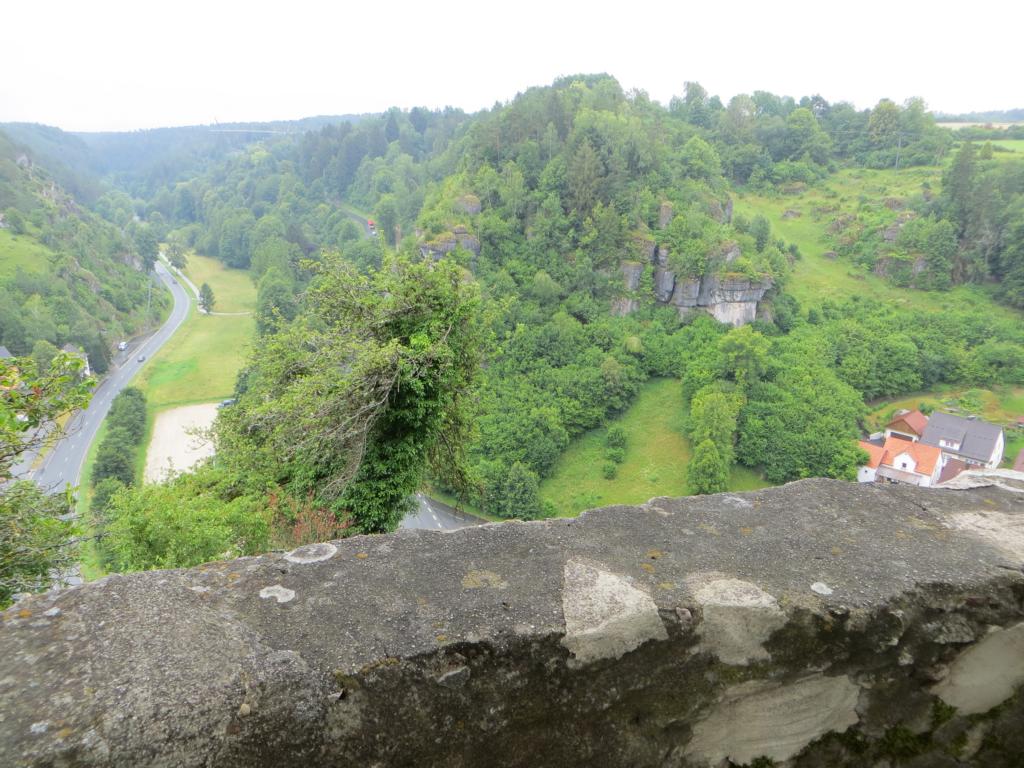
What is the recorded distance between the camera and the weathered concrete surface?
2.71m

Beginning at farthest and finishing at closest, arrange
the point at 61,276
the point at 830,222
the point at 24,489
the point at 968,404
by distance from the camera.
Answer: the point at 61,276 < the point at 830,222 < the point at 968,404 < the point at 24,489

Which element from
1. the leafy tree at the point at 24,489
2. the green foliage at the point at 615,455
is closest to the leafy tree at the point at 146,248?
the green foliage at the point at 615,455

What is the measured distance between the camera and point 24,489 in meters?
5.93

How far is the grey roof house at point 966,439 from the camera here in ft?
114

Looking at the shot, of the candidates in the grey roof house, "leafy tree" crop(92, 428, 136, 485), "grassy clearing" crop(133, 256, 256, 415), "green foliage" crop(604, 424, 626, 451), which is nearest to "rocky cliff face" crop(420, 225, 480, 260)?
"grassy clearing" crop(133, 256, 256, 415)

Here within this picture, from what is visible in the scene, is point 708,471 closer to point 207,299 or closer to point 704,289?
point 704,289

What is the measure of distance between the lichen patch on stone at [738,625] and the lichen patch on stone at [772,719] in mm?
213

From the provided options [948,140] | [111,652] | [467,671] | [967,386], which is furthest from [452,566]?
[948,140]

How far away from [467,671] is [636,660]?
97 cm

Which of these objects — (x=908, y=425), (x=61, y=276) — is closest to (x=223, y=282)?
(x=61, y=276)

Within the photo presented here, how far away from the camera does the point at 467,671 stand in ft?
10.1

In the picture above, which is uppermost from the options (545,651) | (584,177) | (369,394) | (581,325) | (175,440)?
Answer: (584,177)

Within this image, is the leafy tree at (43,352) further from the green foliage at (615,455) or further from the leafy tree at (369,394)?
the leafy tree at (369,394)

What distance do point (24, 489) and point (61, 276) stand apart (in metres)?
79.9
